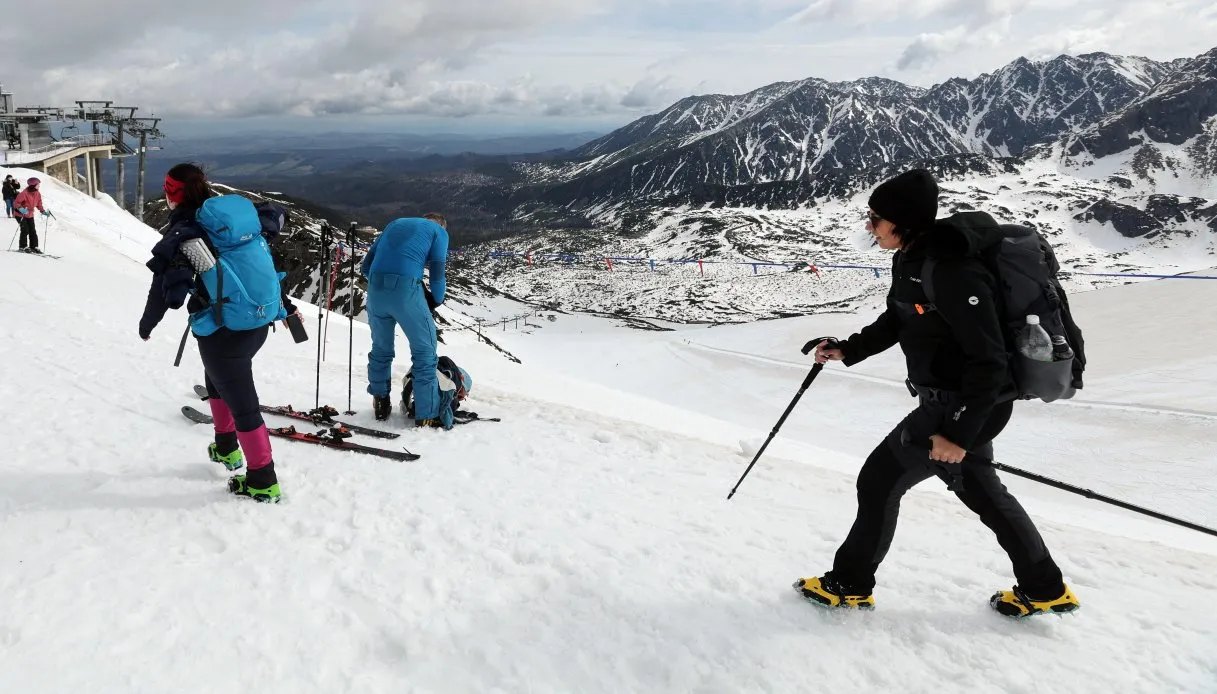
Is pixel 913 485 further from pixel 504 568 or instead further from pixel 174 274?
pixel 174 274

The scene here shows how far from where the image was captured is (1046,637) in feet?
13.0

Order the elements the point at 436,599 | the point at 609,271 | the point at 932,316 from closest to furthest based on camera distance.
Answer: the point at 932,316 < the point at 436,599 < the point at 609,271

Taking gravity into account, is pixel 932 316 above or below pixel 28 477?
above

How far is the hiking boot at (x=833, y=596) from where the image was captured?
422 cm

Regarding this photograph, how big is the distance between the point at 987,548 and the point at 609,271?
180093 millimetres

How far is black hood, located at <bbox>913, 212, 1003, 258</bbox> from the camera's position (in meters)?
3.42

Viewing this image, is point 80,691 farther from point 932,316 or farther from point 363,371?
point 363,371

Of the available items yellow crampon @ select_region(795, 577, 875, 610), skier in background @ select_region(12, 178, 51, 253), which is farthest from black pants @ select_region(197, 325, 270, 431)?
skier in background @ select_region(12, 178, 51, 253)


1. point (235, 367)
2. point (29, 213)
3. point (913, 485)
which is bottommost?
point (913, 485)

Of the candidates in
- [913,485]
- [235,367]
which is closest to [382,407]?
[235,367]

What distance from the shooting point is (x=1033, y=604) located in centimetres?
409

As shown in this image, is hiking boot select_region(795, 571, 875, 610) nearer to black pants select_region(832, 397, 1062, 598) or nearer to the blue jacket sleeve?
black pants select_region(832, 397, 1062, 598)

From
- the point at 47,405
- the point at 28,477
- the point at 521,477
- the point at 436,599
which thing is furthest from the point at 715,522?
the point at 47,405

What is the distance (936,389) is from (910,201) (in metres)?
1.11
